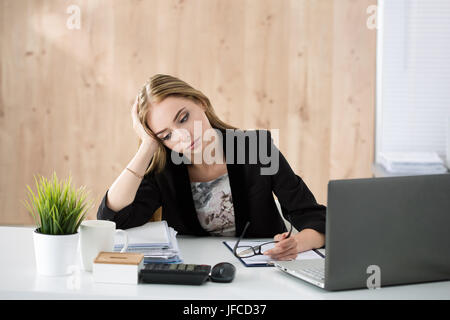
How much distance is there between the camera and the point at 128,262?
1.17 metres

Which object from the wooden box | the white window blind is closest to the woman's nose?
the wooden box

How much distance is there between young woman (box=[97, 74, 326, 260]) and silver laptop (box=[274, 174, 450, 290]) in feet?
1.34

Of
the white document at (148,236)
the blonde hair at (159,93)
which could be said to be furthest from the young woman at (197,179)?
the white document at (148,236)

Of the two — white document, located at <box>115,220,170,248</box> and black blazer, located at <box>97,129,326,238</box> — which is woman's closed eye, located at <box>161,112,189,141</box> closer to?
black blazer, located at <box>97,129,326,238</box>

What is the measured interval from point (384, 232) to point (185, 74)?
93.6 inches

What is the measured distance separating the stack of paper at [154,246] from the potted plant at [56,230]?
16 cm

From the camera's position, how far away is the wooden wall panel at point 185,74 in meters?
3.29

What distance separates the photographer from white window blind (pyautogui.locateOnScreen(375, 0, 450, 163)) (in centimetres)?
320

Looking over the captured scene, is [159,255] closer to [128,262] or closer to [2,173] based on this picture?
[128,262]

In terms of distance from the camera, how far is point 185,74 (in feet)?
10.9

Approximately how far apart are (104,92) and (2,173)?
2.70 ft

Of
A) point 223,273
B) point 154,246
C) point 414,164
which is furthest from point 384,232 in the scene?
point 414,164
